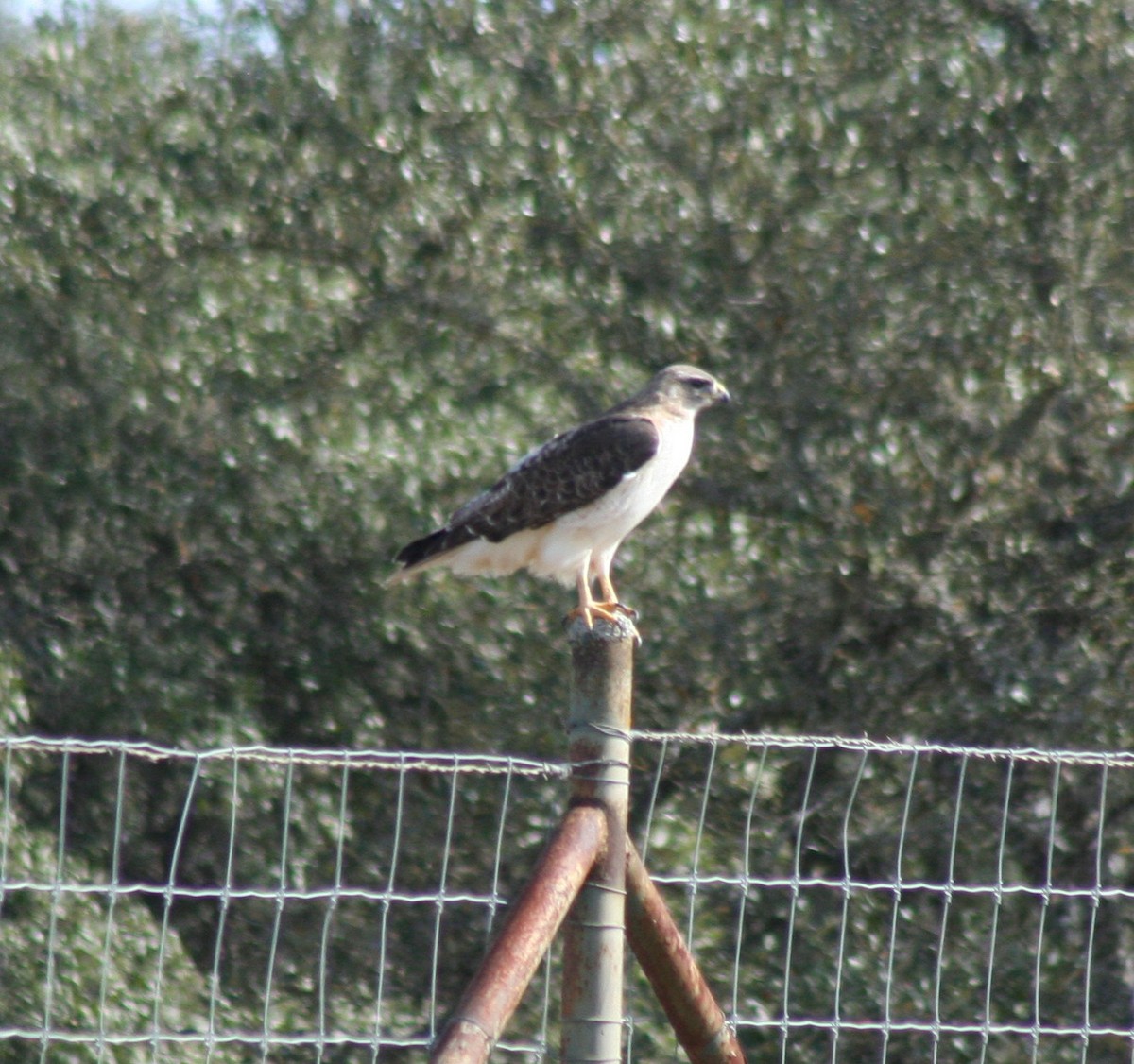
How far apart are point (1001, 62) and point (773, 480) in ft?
6.20

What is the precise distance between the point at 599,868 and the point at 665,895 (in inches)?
207

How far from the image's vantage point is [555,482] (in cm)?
607

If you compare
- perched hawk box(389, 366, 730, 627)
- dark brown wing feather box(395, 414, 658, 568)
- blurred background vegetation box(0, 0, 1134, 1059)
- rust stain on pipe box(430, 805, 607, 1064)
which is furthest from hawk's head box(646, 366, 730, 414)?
rust stain on pipe box(430, 805, 607, 1064)

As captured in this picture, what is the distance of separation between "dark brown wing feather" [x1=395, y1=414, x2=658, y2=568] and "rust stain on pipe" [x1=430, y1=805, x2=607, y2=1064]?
124 inches

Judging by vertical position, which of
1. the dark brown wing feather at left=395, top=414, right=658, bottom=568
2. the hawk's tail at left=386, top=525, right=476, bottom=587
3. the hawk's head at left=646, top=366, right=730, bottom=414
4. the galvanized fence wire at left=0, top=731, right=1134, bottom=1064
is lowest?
the galvanized fence wire at left=0, top=731, right=1134, bottom=1064

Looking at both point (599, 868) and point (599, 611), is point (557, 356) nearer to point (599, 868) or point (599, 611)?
point (599, 611)

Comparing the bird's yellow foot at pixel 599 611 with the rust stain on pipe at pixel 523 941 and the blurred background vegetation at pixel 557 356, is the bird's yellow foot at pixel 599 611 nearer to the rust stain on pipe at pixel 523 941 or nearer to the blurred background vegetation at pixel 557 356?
the blurred background vegetation at pixel 557 356

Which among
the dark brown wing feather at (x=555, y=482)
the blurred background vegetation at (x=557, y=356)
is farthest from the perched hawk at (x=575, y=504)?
the blurred background vegetation at (x=557, y=356)

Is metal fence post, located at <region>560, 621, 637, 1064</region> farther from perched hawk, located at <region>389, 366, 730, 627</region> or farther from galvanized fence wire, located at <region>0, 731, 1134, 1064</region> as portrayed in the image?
galvanized fence wire, located at <region>0, 731, 1134, 1064</region>

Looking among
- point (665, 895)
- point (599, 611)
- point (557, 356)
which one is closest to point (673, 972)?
point (599, 611)

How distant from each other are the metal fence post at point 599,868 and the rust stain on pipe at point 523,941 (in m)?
0.04

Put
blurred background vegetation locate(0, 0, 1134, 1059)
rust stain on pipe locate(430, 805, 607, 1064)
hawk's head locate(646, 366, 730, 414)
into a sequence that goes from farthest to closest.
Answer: blurred background vegetation locate(0, 0, 1134, 1059), hawk's head locate(646, 366, 730, 414), rust stain on pipe locate(430, 805, 607, 1064)

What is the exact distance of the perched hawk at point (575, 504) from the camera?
604 cm

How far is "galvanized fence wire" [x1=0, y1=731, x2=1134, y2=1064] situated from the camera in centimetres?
750
